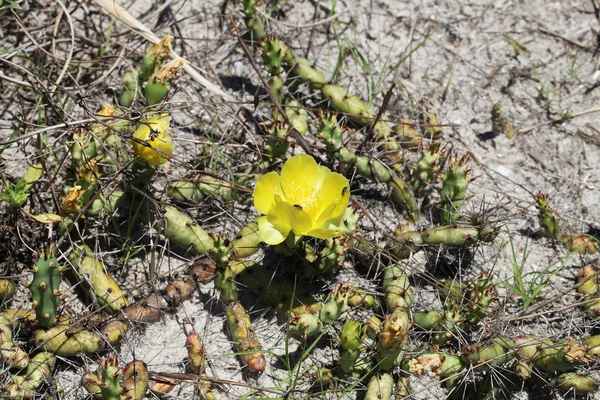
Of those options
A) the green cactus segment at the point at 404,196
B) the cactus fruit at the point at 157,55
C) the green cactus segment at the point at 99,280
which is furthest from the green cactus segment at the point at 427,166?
the green cactus segment at the point at 99,280

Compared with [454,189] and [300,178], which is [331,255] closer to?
[300,178]

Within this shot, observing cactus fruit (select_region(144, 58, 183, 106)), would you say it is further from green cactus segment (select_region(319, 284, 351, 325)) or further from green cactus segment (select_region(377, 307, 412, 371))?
green cactus segment (select_region(377, 307, 412, 371))

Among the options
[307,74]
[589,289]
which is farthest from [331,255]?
[589,289]

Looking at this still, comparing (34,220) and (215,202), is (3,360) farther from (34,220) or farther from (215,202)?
(215,202)

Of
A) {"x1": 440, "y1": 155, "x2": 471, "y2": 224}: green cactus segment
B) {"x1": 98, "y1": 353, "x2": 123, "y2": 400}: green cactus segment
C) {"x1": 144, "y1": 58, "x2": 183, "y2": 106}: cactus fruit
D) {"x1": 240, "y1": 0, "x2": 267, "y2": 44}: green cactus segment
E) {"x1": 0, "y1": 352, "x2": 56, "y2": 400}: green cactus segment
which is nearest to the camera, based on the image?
{"x1": 98, "y1": 353, "x2": 123, "y2": 400}: green cactus segment

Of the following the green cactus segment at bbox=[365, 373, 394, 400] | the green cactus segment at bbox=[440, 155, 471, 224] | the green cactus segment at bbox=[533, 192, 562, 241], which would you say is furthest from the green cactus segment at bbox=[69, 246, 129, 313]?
the green cactus segment at bbox=[533, 192, 562, 241]

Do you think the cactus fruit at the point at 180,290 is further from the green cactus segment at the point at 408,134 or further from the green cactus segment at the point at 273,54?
the green cactus segment at the point at 408,134

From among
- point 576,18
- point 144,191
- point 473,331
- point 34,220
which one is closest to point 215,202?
point 144,191

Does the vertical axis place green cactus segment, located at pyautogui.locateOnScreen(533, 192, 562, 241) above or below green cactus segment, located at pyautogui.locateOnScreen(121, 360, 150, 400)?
above
